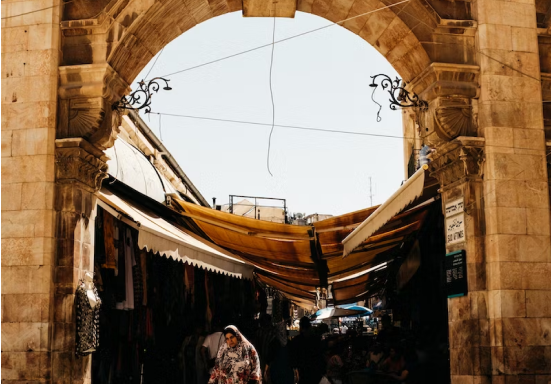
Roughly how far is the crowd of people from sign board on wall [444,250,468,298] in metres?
1.59

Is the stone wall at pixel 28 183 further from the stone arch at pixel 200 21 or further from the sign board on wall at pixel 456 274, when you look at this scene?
the sign board on wall at pixel 456 274

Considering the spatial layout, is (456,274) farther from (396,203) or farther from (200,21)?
(200,21)

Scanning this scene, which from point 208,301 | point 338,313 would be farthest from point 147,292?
point 338,313

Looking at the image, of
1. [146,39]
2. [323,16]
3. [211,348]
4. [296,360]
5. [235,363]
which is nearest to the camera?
[235,363]

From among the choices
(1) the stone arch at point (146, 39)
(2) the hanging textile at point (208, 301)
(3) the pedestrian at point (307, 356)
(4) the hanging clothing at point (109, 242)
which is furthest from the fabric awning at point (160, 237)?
(2) the hanging textile at point (208, 301)

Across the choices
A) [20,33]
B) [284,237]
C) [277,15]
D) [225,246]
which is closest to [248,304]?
[225,246]

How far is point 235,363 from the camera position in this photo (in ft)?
27.2

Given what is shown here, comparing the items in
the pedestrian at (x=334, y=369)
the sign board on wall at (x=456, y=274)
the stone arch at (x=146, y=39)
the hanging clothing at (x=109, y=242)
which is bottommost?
the pedestrian at (x=334, y=369)

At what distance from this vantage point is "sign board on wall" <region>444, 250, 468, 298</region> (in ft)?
26.2

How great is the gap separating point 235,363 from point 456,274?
264cm

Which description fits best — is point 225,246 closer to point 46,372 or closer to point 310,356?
point 310,356

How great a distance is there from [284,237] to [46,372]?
13.5ft

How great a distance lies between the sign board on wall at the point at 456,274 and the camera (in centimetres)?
798

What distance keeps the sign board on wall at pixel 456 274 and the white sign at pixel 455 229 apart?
15 cm
